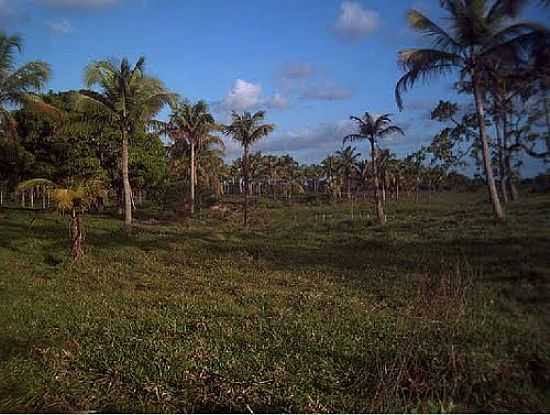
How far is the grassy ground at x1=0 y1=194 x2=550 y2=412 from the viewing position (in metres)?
4.93

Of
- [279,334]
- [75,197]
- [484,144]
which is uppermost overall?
[484,144]

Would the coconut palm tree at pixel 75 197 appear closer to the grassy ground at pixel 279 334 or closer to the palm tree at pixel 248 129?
the grassy ground at pixel 279 334

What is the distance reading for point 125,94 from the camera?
76.1 feet

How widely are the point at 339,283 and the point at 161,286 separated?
4.34 metres

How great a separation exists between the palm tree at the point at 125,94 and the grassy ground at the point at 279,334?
1043 centimetres

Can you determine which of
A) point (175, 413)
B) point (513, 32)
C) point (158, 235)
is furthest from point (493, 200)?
point (175, 413)

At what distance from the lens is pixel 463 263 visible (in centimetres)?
1267

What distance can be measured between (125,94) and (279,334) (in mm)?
19277

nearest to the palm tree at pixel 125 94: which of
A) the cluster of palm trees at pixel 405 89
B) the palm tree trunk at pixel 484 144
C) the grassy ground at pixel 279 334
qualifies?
the cluster of palm trees at pixel 405 89

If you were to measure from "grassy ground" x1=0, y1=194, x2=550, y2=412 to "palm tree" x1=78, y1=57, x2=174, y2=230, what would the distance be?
1043 centimetres

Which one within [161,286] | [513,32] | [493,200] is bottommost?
[161,286]

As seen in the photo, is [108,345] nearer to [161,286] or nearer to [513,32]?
[161,286]

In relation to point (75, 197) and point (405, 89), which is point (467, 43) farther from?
point (75, 197)

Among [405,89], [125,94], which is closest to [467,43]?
[405,89]
